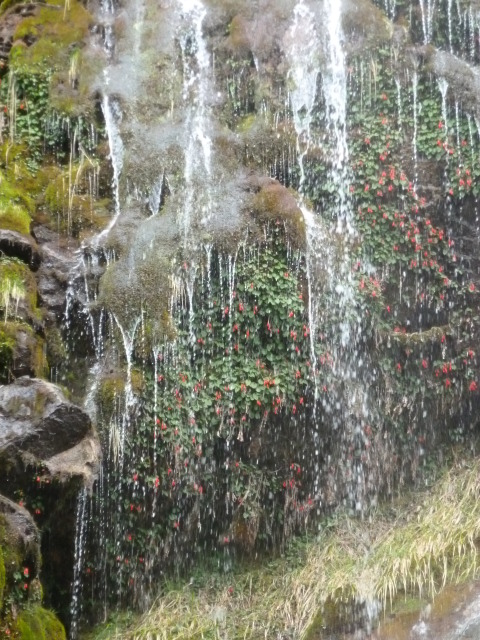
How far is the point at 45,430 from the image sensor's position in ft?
23.7

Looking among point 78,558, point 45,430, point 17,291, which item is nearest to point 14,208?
point 17,291

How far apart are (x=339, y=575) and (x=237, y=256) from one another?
4.05 m

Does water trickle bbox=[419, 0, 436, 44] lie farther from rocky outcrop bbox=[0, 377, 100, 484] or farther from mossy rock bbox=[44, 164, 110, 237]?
rocky outcrop bbox=[0, 377, 100, 484]

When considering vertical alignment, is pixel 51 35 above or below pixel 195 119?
above

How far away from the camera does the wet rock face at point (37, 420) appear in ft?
23.4

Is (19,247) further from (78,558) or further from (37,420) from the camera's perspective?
(78,558)

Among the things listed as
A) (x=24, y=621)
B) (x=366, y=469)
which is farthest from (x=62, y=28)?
(x=24, y=621)

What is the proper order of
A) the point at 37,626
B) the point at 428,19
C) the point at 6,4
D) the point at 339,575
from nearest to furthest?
the point at 37,626, the point at 339,575, the point at 428,19, the point at 6,4

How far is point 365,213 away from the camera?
10.5 meters

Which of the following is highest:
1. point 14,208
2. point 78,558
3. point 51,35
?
point 51,35

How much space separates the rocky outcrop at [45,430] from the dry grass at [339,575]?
7.53 feet

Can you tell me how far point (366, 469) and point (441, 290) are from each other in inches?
108

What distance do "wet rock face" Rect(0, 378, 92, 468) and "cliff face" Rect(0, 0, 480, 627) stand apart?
10 cm

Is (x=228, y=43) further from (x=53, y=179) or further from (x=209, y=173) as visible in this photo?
(x=53, y=179)
